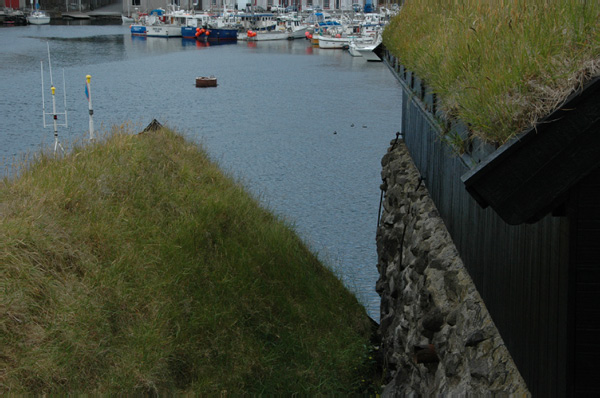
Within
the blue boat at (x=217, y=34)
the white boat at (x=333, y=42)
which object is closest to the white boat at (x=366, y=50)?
the white boat at (x=333, y=42)

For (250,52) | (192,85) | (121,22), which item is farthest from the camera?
(121,22)

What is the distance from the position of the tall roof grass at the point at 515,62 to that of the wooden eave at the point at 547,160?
17 cm

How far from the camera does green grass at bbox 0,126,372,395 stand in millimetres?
9188

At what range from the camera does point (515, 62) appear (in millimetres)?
4926

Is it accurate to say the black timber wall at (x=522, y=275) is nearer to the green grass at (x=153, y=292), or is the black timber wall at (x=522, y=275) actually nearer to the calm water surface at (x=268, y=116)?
the green grass at (x=153, y=292)

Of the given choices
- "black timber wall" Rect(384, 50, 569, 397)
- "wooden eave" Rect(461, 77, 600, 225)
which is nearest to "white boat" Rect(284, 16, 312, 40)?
"black timber wall" Rect(384, 50, 569, 397)

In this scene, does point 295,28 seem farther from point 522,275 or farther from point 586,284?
point 586,284

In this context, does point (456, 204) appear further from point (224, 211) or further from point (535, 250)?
point (224, 211)

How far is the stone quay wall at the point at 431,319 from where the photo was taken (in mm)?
5414

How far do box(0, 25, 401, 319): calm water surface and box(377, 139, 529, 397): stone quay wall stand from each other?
4.19 m

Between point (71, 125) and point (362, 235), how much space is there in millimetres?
19353

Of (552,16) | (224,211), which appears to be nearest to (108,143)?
(224,211)

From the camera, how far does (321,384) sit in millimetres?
11062

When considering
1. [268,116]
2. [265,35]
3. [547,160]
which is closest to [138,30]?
[265,35]
